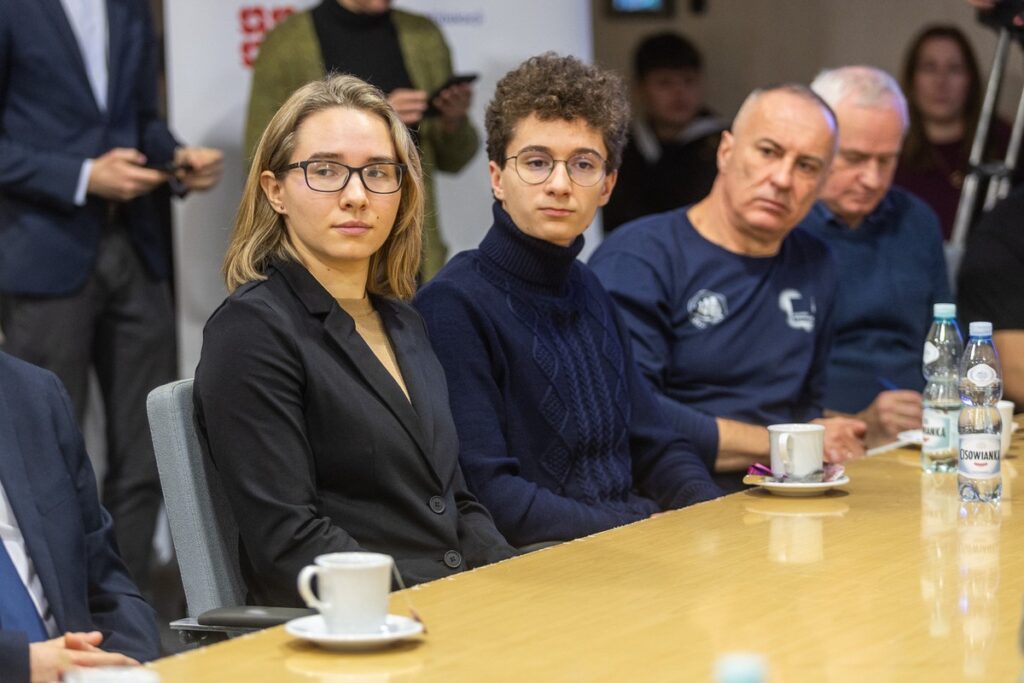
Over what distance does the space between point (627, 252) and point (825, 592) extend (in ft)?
5.34

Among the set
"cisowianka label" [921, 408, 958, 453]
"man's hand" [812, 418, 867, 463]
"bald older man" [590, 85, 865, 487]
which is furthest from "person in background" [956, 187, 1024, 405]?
"cisowianka label" [921, 408, 958, 453]

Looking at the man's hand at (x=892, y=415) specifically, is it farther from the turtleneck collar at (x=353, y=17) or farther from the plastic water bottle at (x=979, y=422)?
the turtleneck collar at (x=353, y=17)

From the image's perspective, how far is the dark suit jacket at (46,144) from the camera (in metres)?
3.75

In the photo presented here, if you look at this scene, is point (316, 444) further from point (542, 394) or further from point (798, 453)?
point (798, 453)

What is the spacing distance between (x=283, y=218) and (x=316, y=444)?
14.8 inches

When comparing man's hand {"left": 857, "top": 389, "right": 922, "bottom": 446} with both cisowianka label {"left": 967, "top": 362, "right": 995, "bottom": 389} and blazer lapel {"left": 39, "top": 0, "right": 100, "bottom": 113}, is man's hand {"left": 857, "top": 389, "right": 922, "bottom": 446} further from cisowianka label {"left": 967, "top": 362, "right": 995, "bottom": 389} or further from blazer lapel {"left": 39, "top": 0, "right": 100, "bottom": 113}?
blazer lapel {"left": 39, "top": 0, "right": 100, "bottom": 113}

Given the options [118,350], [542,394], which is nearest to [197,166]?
[118,350]

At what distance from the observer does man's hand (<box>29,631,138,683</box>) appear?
1.78m

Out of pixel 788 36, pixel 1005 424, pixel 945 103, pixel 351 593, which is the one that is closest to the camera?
pixel 351 593

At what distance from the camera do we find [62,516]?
2027 mm

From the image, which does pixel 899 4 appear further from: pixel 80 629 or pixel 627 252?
pixel 80 629

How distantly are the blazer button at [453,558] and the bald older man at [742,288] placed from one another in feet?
3.39

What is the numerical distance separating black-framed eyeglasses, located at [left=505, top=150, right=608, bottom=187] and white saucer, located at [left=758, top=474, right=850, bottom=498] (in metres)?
0.62

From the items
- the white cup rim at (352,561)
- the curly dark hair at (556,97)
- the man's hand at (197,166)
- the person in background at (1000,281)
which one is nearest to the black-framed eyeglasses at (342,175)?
the curly dark hair at (556,97)
